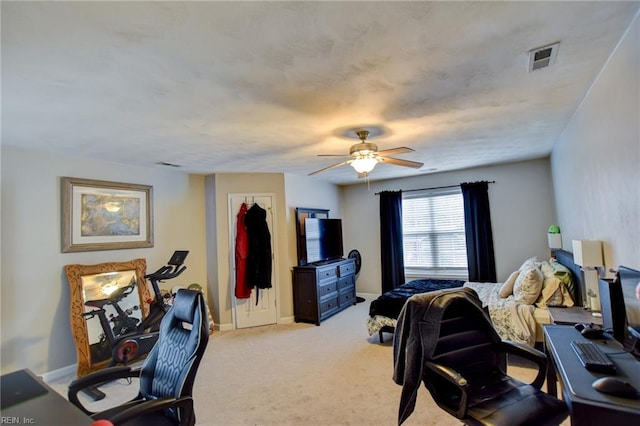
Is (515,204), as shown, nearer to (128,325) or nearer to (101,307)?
(128,325)

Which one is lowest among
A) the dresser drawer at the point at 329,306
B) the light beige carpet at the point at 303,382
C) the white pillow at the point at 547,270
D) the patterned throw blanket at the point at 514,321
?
the light beige carpet at the point at 303,382

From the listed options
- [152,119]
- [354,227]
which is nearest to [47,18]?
[152,119]

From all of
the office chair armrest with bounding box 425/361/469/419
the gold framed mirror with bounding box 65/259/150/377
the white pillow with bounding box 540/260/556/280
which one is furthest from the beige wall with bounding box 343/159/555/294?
the gold framed mirror with bounding box 65/259/150/377

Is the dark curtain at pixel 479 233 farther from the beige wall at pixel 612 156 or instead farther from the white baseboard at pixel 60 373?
the white baseboard at pixel 60 373

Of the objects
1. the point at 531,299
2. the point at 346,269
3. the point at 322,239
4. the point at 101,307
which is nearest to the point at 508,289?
the point at 531,299

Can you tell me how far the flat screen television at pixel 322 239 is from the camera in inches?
201

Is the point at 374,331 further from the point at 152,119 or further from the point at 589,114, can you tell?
the point at 152,119

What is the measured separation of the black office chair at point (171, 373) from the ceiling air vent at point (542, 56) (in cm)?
233

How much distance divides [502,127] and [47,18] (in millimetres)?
3472

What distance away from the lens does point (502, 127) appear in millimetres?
3113

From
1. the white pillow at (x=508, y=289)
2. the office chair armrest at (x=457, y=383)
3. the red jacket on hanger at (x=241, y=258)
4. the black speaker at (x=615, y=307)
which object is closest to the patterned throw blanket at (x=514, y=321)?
the white pillow at (x=508, y=289)

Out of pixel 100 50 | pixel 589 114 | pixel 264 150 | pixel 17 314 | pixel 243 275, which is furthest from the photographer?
pixel 243 275

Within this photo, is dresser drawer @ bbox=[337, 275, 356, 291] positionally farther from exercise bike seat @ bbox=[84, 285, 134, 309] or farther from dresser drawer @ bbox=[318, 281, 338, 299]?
exercise bike seat @ bbox=[84, 285, 134, 309]
